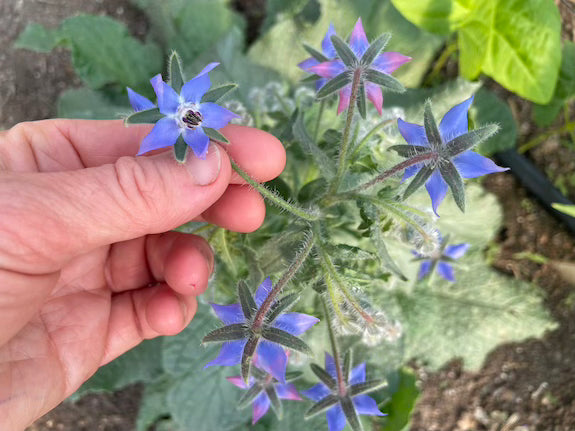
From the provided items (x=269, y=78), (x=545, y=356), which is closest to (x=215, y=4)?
(x=269, y=78)

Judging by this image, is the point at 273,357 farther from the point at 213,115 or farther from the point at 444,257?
the point at 444,257

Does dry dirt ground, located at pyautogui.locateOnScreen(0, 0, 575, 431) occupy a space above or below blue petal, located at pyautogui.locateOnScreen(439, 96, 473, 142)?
below

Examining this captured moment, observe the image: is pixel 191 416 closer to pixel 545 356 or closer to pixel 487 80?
pixel 545 356

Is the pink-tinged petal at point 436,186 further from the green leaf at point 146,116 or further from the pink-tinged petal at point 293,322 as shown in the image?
the green leaf at point 146,116

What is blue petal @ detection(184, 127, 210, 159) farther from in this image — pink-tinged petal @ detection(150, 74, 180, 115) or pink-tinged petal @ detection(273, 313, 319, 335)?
pink-tinged petal @ detection(273, 313, 319, 335)

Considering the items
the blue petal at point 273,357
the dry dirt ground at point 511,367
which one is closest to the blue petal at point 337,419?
the blue petal at point 273,357

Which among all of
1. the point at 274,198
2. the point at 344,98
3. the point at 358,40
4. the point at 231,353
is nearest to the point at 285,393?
the point at 231,353

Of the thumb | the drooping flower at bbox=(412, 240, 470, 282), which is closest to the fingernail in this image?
the thumb
